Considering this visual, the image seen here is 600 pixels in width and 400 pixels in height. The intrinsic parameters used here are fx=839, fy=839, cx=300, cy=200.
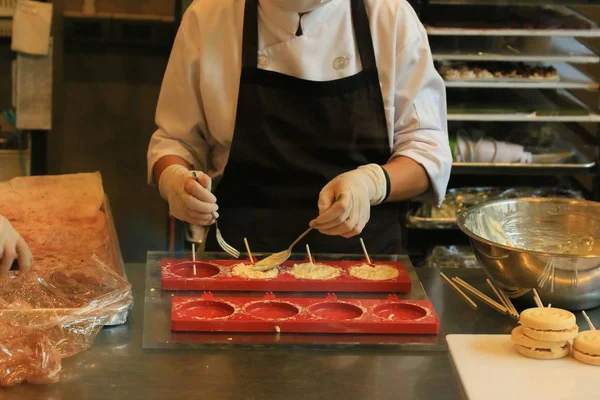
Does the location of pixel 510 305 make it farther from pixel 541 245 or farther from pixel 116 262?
pixel 116 262

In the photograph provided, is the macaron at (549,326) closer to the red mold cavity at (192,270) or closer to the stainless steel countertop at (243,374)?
the stainless steel countertop at (243,374)

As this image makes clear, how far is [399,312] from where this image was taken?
1.49 m

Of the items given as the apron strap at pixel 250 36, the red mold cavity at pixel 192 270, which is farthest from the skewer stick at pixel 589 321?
the apron strap at pixel 250 36

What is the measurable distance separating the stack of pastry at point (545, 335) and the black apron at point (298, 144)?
647 mm

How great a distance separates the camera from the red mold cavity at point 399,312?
146 cm

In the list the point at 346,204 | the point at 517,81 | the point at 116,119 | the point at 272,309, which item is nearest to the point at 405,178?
the point at 346,204

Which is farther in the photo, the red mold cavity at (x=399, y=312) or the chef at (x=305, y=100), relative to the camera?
the chef at (x=305, y=100)

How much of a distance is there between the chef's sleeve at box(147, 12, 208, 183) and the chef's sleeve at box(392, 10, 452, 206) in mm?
466

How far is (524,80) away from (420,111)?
3.50 ft

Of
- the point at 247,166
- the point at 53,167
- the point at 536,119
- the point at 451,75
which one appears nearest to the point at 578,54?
the point at 536,119

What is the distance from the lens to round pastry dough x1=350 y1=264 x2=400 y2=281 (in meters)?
1.61

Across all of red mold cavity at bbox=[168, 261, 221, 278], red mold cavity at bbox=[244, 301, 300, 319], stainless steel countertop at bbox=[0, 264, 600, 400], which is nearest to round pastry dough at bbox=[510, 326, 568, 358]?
stainless steel countertop at bbox=[0, 264, 600, 400]

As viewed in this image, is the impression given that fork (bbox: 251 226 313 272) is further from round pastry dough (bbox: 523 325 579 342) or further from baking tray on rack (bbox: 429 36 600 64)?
baking tray on rack (bbox: 429 36 600 64)

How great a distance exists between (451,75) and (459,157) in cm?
29
